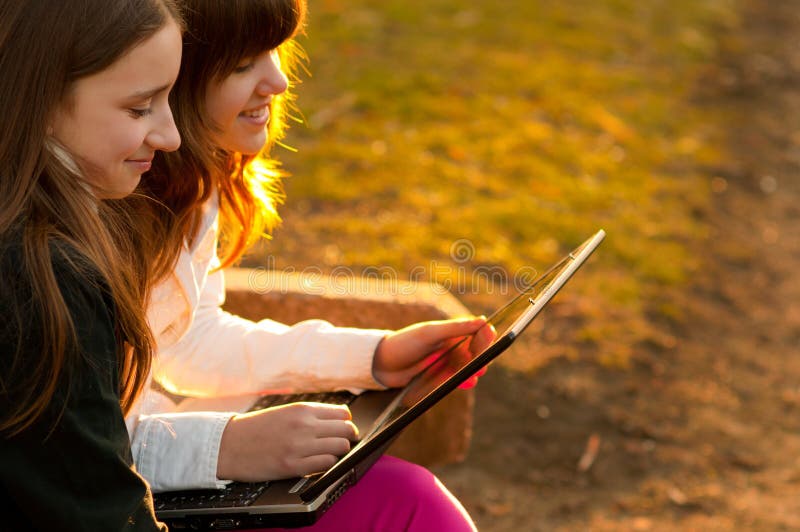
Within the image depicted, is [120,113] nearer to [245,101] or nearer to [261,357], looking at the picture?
[245,101]

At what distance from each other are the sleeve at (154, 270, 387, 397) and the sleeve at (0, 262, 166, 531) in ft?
2.02

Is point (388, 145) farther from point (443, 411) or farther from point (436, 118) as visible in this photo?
point (443, 411)

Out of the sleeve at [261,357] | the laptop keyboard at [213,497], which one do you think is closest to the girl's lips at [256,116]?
the sleeve at [261,357]

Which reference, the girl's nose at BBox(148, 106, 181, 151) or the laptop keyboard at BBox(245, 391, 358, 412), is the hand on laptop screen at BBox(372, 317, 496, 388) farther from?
the girl's nose at BBox(148, 106, 181, 151)

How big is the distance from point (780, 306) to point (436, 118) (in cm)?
186

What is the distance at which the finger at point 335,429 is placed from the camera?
1.53m

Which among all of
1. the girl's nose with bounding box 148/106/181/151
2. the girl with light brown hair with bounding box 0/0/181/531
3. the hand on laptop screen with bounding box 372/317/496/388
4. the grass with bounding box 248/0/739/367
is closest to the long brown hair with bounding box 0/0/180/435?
the girl with light brown hair with bounding box 0/0/181/531

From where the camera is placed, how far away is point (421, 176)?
Result: 14.3 ft

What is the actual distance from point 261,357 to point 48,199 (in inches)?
26.8

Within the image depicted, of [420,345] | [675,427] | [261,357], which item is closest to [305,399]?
[261,357]

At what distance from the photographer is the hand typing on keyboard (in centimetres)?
150

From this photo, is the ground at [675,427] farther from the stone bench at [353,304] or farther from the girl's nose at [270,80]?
the girl's nose at [270,80]

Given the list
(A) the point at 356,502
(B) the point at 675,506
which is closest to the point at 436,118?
(B) the point at 675,506

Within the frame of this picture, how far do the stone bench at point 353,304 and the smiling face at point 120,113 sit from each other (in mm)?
909
